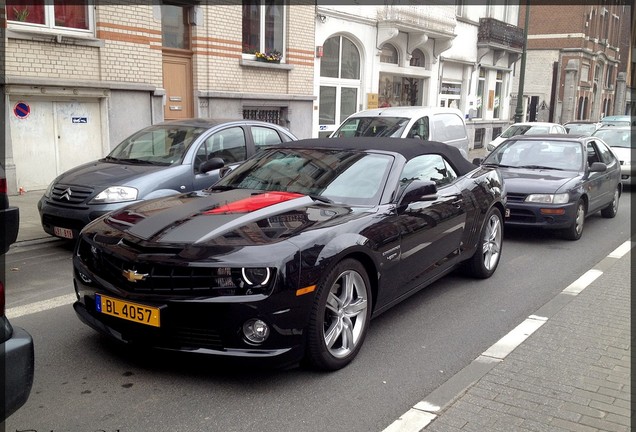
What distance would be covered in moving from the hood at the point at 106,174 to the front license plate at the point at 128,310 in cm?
336

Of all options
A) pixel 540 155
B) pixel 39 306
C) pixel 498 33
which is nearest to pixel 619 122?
pixel 498 33

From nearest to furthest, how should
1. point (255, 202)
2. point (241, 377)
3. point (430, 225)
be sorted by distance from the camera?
point (241, 377) < point (255, 202) < point (430, 225)

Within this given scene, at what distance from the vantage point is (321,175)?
16.5ft

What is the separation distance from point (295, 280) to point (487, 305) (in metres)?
2.67

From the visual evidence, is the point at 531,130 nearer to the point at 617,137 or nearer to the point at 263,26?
the point at 617,137

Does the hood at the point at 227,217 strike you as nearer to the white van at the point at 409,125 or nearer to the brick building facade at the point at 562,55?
the white van at the point at 409,125

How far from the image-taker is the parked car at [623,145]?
49.1 feet

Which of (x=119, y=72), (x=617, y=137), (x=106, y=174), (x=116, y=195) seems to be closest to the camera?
(x=116, y=195)

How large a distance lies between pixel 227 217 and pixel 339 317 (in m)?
1.03

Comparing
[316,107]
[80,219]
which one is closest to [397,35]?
[316,107]

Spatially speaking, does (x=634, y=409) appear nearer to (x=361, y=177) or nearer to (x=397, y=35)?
(x=361, y=177)

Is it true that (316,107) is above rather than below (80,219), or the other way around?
above

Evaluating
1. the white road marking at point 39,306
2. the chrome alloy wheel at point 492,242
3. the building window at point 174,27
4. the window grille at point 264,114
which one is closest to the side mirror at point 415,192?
the chrome alloy wheel at point 492,242

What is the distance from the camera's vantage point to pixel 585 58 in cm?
4141
